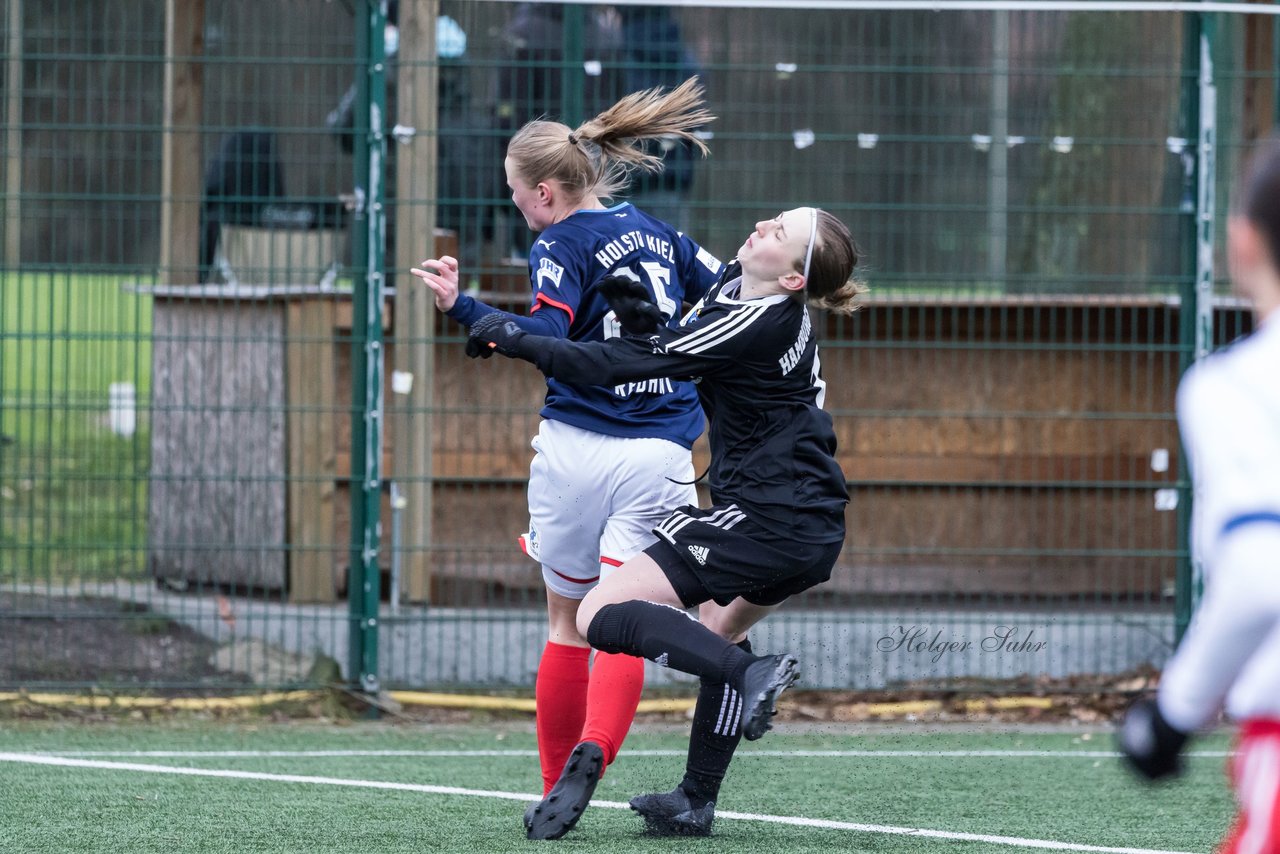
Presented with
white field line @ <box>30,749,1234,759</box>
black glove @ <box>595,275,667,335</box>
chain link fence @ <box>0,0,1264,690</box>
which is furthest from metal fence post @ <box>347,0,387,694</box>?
black glove @ <box>595,275,667,335</box>

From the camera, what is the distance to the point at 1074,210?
635 centimetres

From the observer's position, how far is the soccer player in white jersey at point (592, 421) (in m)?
4.30

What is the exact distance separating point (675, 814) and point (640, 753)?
5.46ft

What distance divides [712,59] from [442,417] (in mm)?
2354

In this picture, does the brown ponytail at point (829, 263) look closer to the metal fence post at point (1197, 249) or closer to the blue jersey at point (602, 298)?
the blue jersey at point (602, 298)

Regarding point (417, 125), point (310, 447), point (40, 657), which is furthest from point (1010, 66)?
point (40, 657)

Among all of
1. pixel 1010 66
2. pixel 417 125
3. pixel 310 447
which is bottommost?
pixel 310 447

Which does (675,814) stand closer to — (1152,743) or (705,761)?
(705,761)

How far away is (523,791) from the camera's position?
507 centimetres

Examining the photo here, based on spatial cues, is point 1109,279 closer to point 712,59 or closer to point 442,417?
point 712,59

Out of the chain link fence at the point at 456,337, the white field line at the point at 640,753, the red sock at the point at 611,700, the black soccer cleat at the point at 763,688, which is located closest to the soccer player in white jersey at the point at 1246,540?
the black soccer cleat at the point at 763,688

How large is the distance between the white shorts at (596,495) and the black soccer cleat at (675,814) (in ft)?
1.98

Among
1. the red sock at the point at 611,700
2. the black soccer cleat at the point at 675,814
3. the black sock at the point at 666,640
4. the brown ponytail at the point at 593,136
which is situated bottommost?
the black soccer cleat at the point at 675,814

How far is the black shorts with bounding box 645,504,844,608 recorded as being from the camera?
389 cm
